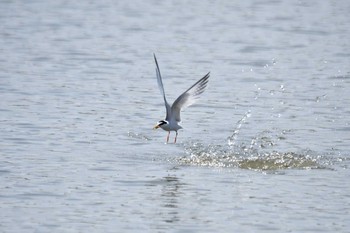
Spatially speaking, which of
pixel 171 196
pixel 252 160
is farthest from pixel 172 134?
pixel 171 196

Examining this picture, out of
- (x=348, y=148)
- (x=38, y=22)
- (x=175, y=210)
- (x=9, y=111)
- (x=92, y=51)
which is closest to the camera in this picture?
(x=175, y=210)

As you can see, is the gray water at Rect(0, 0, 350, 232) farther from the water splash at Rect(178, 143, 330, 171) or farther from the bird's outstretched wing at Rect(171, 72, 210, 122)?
the bird's outstretched wing at Rect(171, 72, 210, 122)

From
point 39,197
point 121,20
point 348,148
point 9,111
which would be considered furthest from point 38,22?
point 39,197

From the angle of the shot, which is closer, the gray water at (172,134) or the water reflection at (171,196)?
the water reflection at (171,196)

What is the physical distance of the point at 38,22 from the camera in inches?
1334

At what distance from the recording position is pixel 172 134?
18.4m

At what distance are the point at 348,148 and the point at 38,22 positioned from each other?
19.2 metres

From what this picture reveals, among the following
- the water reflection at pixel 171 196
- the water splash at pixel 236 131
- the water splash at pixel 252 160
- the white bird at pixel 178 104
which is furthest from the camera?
the water splash at pixel 236 131

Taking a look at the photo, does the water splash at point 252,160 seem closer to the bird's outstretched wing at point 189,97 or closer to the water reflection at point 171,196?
the bird's outstretched wing at point 189,97

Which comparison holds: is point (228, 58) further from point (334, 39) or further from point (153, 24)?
point (153, 24)

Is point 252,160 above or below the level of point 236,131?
above

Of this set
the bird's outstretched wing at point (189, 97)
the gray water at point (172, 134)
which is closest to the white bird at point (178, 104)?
the bird's outstretched wing at point (189, 97)

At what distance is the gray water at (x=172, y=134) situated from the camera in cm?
1282

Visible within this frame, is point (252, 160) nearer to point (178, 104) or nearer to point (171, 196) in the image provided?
point (178, 104)
